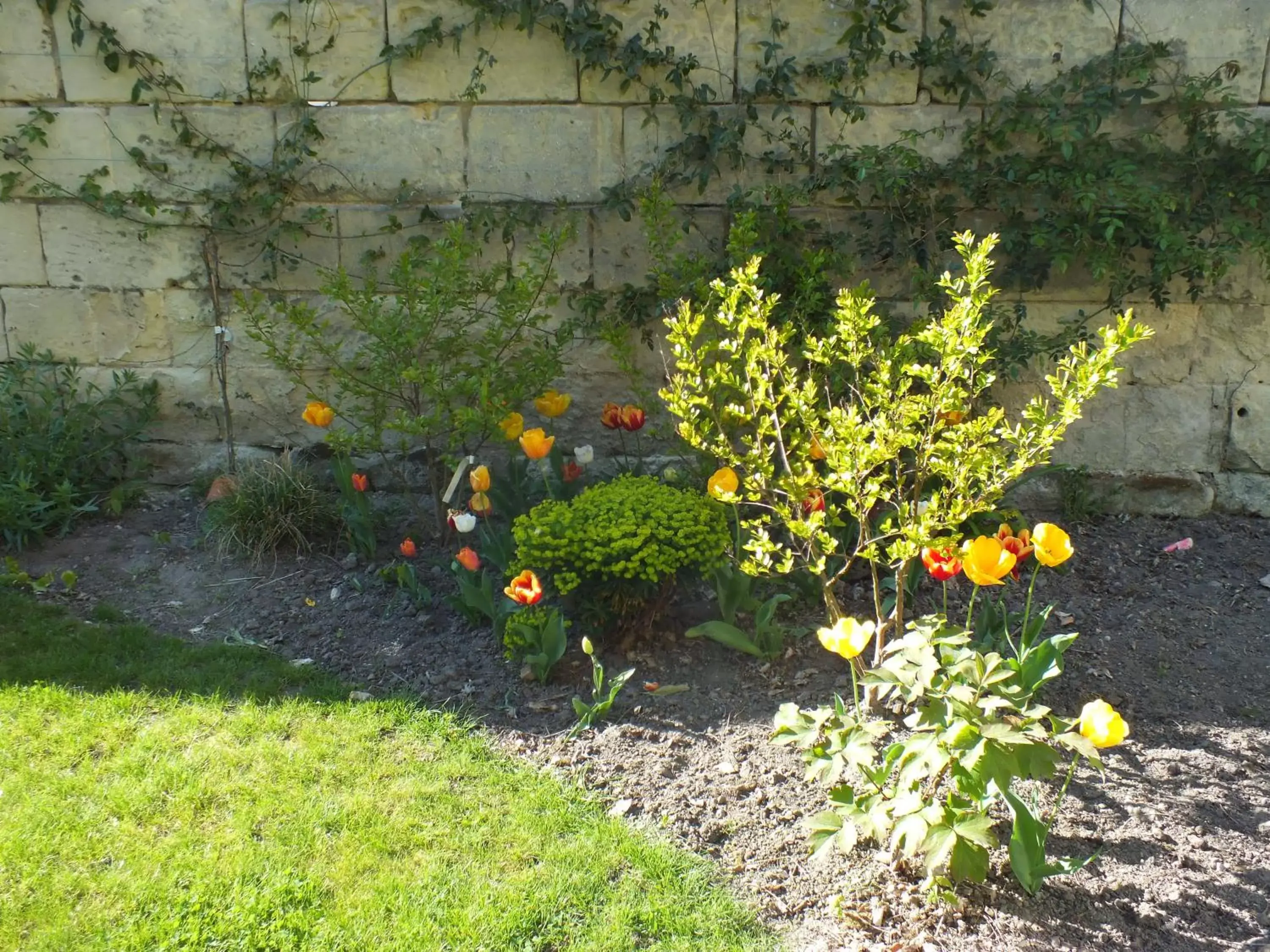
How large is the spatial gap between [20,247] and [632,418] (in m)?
2.76

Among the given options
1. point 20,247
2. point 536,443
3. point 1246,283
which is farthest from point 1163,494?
point 20,247

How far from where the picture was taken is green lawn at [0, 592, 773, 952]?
7.34 ft

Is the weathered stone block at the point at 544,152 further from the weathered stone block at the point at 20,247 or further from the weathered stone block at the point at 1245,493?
the weathered stone block at the point at 1245,493

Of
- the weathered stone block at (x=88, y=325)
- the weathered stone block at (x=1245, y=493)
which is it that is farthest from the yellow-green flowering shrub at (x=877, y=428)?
the weathered stone block at (x=88, y=325)

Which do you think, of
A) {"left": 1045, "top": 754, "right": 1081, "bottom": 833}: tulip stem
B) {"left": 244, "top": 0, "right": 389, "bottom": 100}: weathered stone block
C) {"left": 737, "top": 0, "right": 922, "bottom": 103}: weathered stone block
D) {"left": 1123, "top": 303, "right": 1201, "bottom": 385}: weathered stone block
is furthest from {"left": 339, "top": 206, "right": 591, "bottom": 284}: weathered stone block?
{"left": 1045, "top": 754, "right": 1081, "bottom": 833}: tulip stem

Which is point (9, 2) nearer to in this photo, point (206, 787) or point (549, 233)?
point (549, 233)

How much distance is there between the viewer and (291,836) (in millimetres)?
2506

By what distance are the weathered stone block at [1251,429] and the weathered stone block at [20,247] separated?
497cm

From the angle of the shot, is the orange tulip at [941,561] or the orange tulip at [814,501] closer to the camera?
the orange tulip at [941,561]

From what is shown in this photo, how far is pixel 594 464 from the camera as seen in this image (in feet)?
14.8

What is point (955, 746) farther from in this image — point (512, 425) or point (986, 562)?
point (512, 425)

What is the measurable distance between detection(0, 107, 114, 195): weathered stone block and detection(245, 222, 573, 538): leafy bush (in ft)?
2.79

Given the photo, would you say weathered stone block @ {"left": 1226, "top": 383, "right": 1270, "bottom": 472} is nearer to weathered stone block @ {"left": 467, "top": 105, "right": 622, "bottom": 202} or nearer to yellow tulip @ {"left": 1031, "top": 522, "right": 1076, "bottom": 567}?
yellow tulip @ {"left": 1031, "top": 522, "right": 1076, "bottom": 567}

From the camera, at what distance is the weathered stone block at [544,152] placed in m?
4.14
